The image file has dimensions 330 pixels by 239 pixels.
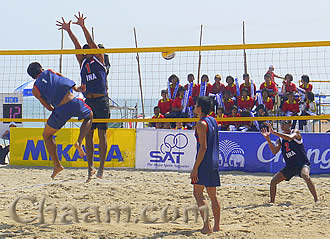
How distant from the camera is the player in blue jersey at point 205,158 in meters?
5.27

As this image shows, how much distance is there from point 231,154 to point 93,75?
17.4 feet

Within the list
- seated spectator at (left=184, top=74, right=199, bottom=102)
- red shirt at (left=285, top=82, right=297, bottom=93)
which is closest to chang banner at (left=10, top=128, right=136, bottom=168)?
seated spectator at (left=184, top=74, right=199, bottom=102)

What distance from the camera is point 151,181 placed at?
9352 mm

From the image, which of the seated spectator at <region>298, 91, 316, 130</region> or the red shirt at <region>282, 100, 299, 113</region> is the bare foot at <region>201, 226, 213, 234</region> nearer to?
the red shirt at <region>282, 100, 299, 113</region>

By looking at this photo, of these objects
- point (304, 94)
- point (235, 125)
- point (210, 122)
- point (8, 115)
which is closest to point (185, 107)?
point (235, 125)

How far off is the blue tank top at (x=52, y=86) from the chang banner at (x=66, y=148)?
5.62 meters

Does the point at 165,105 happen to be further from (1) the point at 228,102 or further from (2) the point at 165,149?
(1) the point at 228,102

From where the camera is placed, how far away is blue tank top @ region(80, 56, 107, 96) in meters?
6.47

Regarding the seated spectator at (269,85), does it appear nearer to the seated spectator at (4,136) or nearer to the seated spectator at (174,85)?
the seated spectator at (174,85)

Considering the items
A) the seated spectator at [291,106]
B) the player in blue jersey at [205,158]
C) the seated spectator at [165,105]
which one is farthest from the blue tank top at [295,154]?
the seated spectator at [165,105]

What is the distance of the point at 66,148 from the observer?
11.7m

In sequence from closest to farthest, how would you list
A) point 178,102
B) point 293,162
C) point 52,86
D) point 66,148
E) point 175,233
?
1. point 175,233
2. point 52,86
3. point 293,162
4. point 178,102
5. point 66,148

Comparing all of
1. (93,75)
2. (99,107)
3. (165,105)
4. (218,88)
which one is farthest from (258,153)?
(93,75)

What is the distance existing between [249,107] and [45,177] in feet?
15.6
